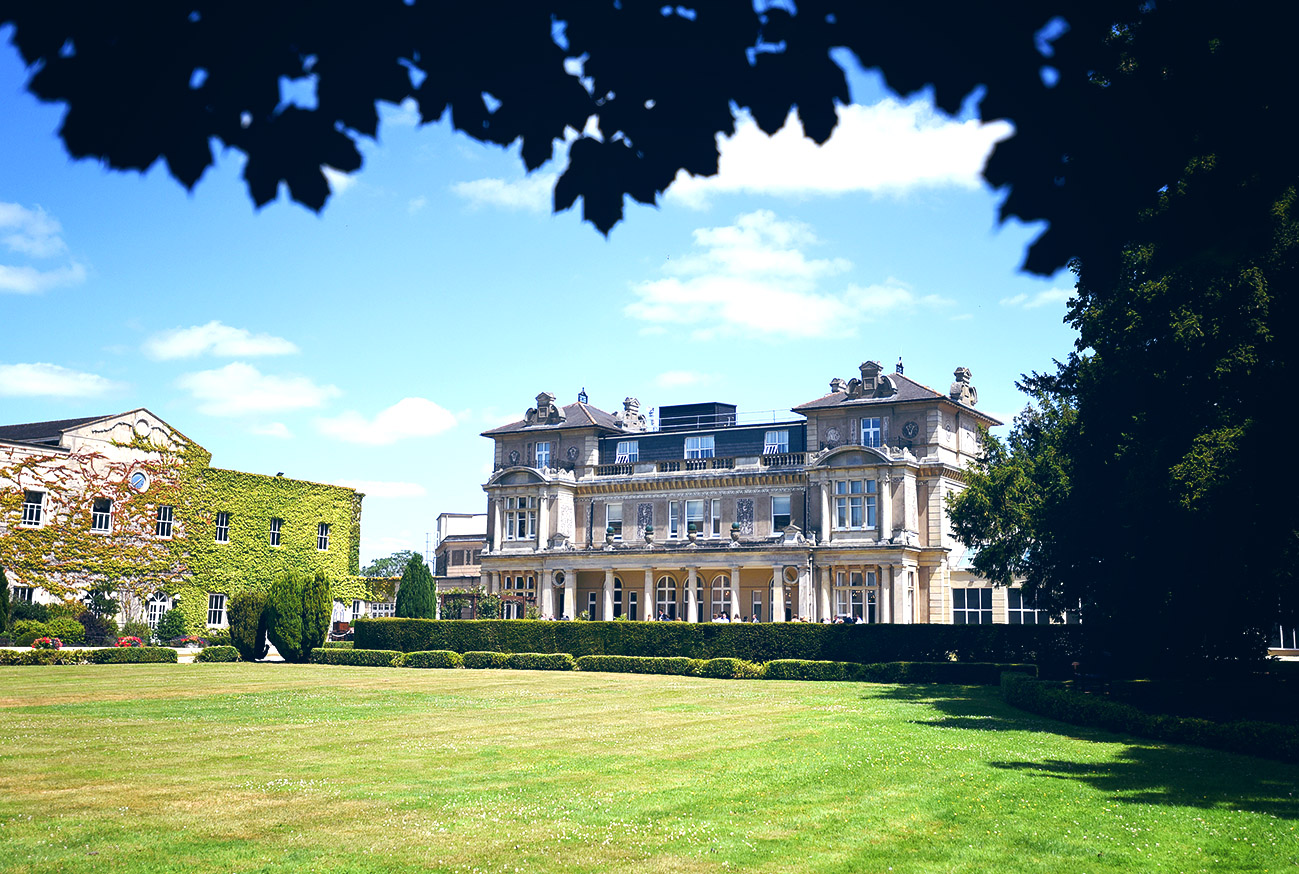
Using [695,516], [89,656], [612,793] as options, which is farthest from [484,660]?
[612,793]

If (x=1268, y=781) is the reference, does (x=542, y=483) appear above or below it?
above

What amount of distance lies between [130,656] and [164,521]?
12010 millimetres

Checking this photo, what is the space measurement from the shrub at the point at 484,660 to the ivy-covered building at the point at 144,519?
17701 millimetres

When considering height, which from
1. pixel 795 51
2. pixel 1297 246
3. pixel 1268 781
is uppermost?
pixel 1297 246

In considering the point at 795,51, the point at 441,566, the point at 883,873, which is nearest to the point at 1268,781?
the point at 883,873

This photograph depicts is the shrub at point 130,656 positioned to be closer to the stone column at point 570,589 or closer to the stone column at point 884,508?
the stone column at point 570,589

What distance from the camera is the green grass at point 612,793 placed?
10719 mm

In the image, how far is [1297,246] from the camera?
862 inches

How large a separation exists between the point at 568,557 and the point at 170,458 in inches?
880

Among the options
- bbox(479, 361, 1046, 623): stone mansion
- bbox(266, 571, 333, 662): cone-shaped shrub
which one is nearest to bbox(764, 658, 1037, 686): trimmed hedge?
bbox(479, 361, 1046, 623): stone mansion

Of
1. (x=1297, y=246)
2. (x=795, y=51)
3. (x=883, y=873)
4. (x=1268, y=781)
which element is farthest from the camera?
(x=1297, y=246)

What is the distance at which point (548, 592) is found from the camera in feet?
216

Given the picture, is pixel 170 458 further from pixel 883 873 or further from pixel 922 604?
pixel 883 873

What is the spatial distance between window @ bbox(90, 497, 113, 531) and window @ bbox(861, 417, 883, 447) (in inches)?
1488
